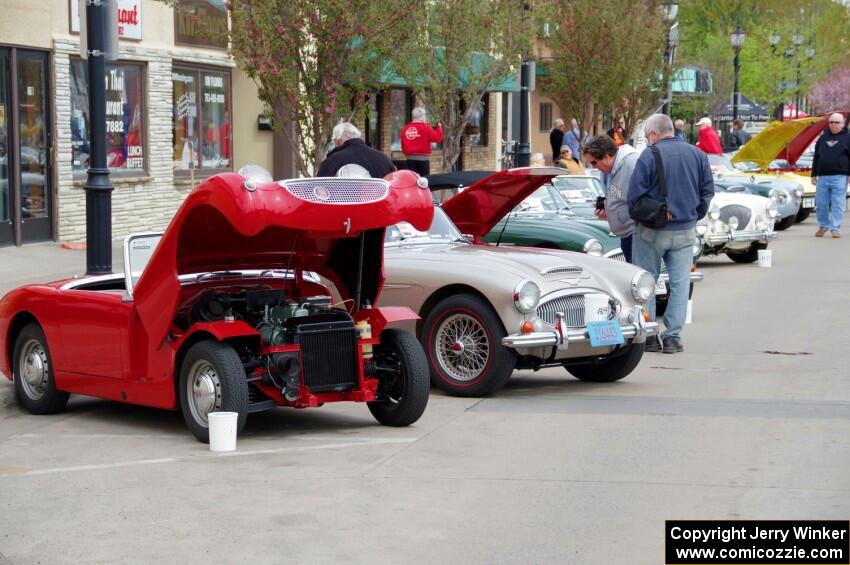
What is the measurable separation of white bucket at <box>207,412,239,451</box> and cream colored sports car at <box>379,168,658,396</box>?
2209mm

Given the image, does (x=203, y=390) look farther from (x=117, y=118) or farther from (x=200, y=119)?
(x=200, y=119)

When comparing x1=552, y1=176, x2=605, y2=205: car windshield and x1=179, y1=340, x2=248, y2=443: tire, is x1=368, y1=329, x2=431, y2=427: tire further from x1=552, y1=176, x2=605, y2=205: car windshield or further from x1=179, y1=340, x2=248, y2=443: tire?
x1=552, y1=176, x2=605, y2=205: car windshield

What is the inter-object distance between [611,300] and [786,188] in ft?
56.0

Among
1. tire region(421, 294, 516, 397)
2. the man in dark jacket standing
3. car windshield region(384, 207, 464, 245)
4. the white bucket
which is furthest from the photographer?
the man in dark jacket standing

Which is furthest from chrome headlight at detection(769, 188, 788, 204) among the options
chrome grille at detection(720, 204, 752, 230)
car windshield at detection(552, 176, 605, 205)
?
car windshield at detection(552, 176, 605, 205)

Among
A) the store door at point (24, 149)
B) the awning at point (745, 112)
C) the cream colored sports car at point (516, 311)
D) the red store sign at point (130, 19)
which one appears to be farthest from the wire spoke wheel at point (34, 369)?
the awning at point (745, 112)

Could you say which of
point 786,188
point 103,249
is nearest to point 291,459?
point 103,249

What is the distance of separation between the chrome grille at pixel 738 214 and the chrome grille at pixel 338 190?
11546 mm

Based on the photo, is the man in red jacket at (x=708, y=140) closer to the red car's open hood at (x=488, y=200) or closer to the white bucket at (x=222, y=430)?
the red car's open hood at (x=488, y=200)

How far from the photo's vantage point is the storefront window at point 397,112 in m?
31.5

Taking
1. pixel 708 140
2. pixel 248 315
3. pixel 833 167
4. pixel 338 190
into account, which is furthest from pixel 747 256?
pixel 338 190

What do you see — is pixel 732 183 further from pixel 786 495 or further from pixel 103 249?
pixel 786 495

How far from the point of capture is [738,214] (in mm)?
18781

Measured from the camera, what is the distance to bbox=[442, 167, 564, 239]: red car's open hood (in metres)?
11.4
